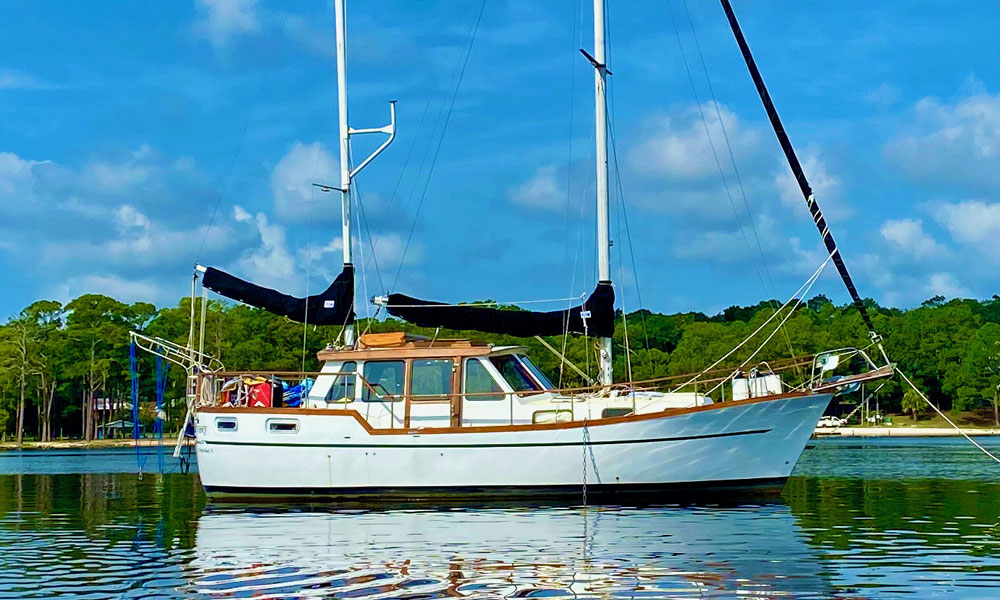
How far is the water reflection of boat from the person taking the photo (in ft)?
45.2

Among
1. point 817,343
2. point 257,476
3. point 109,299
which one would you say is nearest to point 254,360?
point 109,299

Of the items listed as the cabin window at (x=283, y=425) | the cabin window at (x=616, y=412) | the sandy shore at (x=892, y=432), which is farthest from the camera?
the sandy shore at (x=892, y=432)

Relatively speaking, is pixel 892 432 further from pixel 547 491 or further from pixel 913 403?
pixel 547 491

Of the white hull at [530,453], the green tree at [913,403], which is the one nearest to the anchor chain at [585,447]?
the white hull at [530,453]

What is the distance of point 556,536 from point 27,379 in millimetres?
81554

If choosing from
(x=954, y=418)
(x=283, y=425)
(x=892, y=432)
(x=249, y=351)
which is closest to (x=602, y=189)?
(x=283, y=425)

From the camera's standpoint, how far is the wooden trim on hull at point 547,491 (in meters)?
23.5

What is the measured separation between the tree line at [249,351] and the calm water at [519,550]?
5423cm

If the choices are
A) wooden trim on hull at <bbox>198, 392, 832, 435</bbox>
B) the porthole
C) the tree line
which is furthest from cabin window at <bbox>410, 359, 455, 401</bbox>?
the tree line

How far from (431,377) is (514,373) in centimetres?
171

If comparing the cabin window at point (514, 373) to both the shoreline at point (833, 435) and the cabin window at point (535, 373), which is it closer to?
the cabin window at point (535, 373)

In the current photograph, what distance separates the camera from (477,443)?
2373 cm

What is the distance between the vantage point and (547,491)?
2377 cm

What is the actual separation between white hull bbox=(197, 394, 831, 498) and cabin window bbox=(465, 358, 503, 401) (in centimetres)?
124
